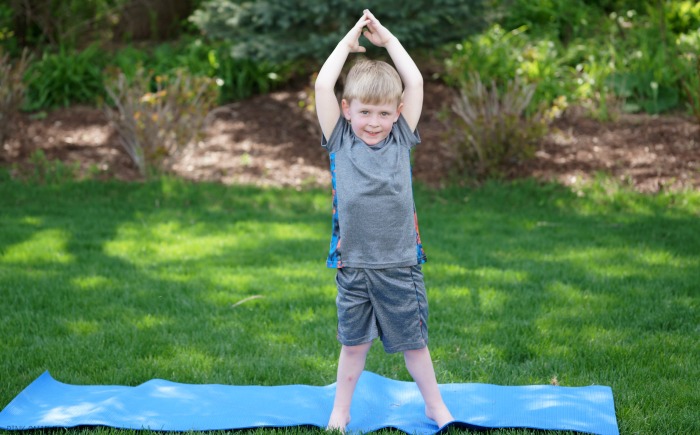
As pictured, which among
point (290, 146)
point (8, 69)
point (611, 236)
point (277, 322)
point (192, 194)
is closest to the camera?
point (277, 322)

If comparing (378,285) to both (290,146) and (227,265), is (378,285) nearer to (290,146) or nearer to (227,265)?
(227,265)

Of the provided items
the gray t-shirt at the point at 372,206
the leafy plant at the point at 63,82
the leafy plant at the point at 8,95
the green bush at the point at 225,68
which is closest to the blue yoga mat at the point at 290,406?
the gray t-shirt at the point at 372,206

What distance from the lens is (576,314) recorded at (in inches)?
173

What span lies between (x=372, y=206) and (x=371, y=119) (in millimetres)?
305

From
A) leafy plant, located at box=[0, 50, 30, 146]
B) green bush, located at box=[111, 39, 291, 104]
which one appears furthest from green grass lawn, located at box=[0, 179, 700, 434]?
green bush, located at box=[111, 39, 291, 104]

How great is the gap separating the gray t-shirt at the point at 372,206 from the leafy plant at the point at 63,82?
25.0ft

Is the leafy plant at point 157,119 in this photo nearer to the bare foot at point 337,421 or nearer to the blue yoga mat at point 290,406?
the blue yoga mat at point 290,406

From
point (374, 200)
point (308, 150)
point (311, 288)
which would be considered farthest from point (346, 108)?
point (308, 150)

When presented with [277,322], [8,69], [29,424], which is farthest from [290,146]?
[29,424]

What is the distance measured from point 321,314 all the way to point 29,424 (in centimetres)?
172

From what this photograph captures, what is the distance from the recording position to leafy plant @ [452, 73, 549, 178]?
7.09m

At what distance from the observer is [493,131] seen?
23.3 feet

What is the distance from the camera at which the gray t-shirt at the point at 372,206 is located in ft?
9.72

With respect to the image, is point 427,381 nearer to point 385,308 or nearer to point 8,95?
point 385,308
